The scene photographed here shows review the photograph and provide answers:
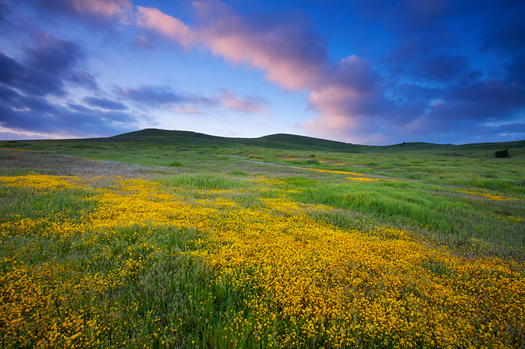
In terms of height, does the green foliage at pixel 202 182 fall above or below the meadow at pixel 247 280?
above

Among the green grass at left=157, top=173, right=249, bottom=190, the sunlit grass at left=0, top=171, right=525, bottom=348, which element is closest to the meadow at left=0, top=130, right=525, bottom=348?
the sunlit grass at left=0, top=171, right=525, bottom=348

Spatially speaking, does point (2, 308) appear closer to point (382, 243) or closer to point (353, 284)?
point (353, 284)

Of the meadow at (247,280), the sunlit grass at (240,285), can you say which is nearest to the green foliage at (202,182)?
the meadow at (247,280)

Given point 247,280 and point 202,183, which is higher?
point 202,183

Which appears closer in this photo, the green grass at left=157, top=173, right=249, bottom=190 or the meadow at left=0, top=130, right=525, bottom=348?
the meadow at left=0, top=130, right=525, bottom=348

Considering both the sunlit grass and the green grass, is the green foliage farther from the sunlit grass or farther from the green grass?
the sunlit grass

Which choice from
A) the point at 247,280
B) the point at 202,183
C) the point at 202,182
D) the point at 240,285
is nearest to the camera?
the point at 240,285

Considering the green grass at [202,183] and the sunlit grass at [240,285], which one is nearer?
the sunlit grass at [240,285]

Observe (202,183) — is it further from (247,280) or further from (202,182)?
(247,280)

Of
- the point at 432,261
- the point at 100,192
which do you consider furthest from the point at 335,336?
the point at 100,192

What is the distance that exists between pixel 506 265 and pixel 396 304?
146 inches

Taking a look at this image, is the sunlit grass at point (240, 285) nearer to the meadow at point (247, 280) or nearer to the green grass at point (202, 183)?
the meadow at point (247, 280)

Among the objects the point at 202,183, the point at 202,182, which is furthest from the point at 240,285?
the point at 202,182

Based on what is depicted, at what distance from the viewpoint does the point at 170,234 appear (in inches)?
223
